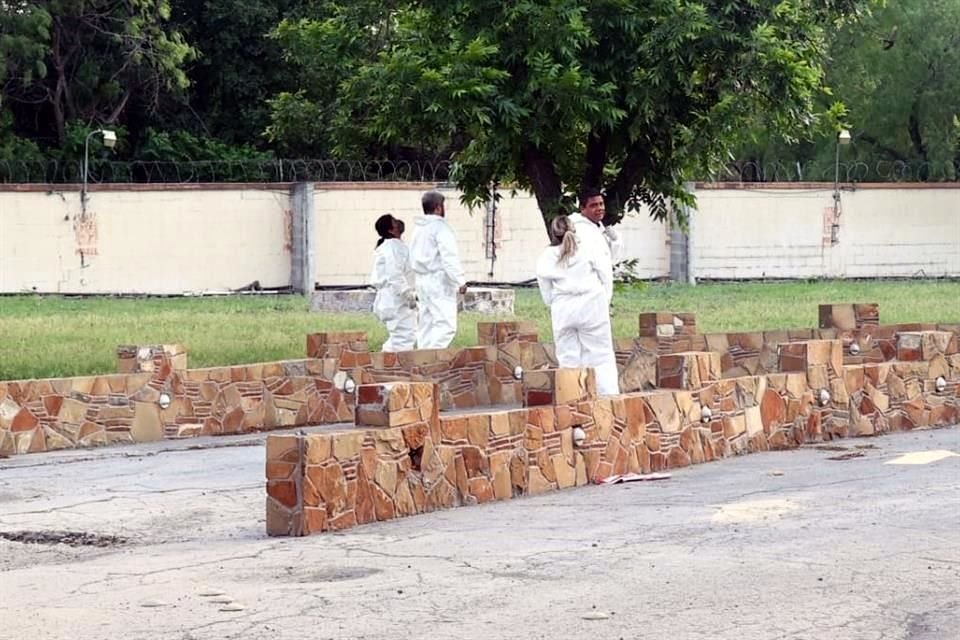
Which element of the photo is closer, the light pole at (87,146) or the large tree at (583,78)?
the large tree at (583,78)

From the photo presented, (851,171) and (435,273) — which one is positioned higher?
(851,171)

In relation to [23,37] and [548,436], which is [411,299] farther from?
[23,37]

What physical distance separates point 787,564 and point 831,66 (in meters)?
32.0

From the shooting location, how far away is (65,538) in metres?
9.20

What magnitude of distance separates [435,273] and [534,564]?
9.22 meters

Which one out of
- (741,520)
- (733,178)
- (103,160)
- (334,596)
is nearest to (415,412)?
(741,520)

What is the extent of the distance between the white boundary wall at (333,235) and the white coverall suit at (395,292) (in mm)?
12572

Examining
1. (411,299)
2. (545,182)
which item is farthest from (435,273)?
(545,182)

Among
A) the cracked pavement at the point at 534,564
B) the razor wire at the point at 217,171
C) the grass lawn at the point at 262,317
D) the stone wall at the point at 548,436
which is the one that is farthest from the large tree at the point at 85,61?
the cracked pavement at the point at 534,564

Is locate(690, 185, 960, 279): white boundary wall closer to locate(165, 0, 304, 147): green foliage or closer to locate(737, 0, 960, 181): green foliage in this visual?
locate(737, 0, 960, 181): green foliage

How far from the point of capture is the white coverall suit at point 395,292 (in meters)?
17.1

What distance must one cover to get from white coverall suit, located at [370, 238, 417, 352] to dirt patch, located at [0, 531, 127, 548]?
781 cm

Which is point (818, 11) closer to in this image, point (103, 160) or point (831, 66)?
point (103, 160)

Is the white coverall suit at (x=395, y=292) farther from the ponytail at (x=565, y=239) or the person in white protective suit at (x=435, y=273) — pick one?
the ponytail at (x=565, y=239)
